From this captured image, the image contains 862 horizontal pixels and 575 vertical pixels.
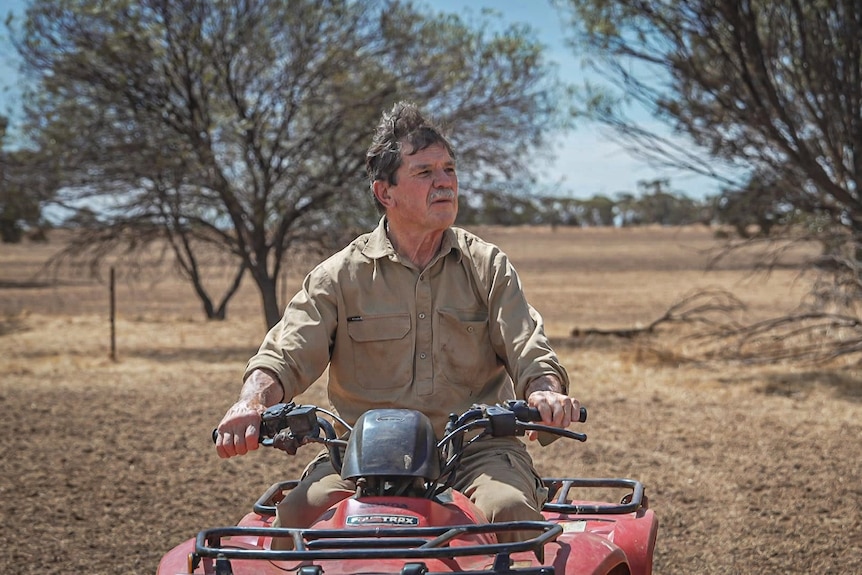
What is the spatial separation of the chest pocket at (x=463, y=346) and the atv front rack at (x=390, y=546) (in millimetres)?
911

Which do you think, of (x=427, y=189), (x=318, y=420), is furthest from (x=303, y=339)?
(x=427, y=189)

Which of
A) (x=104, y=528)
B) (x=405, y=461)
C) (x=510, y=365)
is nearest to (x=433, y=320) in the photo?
(x=510, y=365)

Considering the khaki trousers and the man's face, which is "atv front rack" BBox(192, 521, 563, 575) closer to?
the khaki trousers

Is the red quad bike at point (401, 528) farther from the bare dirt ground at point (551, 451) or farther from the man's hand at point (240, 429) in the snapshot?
the bare dirt ground at point (551, 451)

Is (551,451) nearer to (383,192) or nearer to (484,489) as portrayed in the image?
(383,192)

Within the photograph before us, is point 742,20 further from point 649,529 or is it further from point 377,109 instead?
point 649,529

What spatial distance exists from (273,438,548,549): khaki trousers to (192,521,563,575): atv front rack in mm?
268

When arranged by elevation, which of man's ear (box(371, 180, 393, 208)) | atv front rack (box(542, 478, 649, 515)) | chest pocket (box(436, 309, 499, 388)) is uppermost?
man's ear (box(371, 180, 393, 208))

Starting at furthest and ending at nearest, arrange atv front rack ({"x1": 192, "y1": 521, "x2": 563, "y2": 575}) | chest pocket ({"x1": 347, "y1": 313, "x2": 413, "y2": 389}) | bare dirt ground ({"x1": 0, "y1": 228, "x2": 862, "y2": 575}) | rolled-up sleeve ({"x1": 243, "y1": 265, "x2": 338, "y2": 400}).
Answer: bare dirt ground ({"x1": 0, "y1": 228, "x2": 862, "y2": 575}), chest pocket ({"x1": 347, "y1": 313, "x2": 413, "y2": 389}), rolled-up sleeve ({"x1": 243, "y1": 265, "x2": 338, "y2": 400}), atv front rack ({"x1": 192, "y1": 521, "x2": 563, "y2": 575})

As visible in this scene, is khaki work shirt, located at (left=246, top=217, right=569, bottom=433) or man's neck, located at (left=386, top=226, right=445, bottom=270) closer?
khaki work shirt, located at (left=246, top=217, right=569, bottom=433)

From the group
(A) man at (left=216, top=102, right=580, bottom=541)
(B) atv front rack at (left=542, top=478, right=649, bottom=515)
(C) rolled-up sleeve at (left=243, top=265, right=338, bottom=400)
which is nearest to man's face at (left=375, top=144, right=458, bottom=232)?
(A) man at (left=216, top=102, right=580, bottom=541)

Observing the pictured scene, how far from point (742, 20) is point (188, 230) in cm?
796

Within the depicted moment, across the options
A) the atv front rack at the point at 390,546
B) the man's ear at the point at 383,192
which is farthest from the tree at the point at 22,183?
the atv front rack at the point at 390,546

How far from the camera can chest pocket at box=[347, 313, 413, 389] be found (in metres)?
3.66
